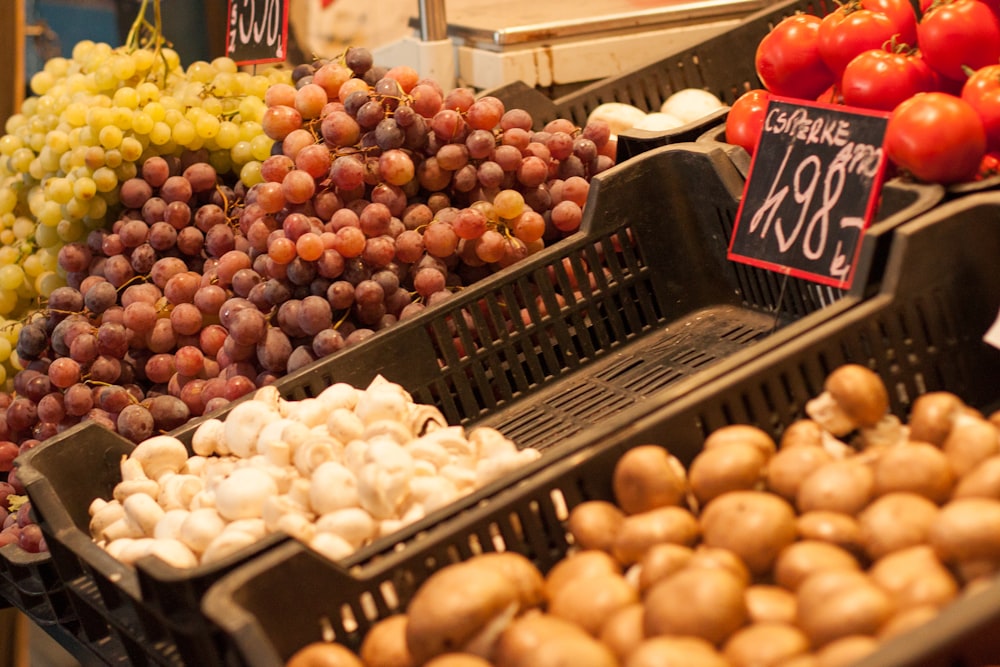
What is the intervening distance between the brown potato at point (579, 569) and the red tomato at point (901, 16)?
876 mm

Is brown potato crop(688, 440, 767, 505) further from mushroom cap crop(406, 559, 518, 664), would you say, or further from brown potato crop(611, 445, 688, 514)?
mushroom cap crop(406, 559, 518, 664)

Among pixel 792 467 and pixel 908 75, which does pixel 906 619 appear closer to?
pixel 792 467

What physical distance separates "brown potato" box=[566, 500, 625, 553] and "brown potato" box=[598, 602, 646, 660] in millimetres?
123

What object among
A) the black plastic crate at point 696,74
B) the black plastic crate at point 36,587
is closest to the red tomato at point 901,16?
the black plastic crate at point 696,74

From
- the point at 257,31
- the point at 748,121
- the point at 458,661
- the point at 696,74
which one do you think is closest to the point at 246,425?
the point at 458,661

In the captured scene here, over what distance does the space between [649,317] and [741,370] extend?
54 cm

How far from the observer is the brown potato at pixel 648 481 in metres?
0.96

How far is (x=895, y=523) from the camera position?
84 cm

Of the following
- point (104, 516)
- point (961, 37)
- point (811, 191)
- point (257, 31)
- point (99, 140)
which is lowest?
point (104, 516)

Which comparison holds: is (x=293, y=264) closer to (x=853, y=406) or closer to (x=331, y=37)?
(x=853, y=406)

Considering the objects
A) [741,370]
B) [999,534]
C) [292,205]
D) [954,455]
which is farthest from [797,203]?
[292,205]

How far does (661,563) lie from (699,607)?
9 cm

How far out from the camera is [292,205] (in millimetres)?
1619

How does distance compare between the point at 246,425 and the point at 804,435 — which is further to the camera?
the point at 246,425
